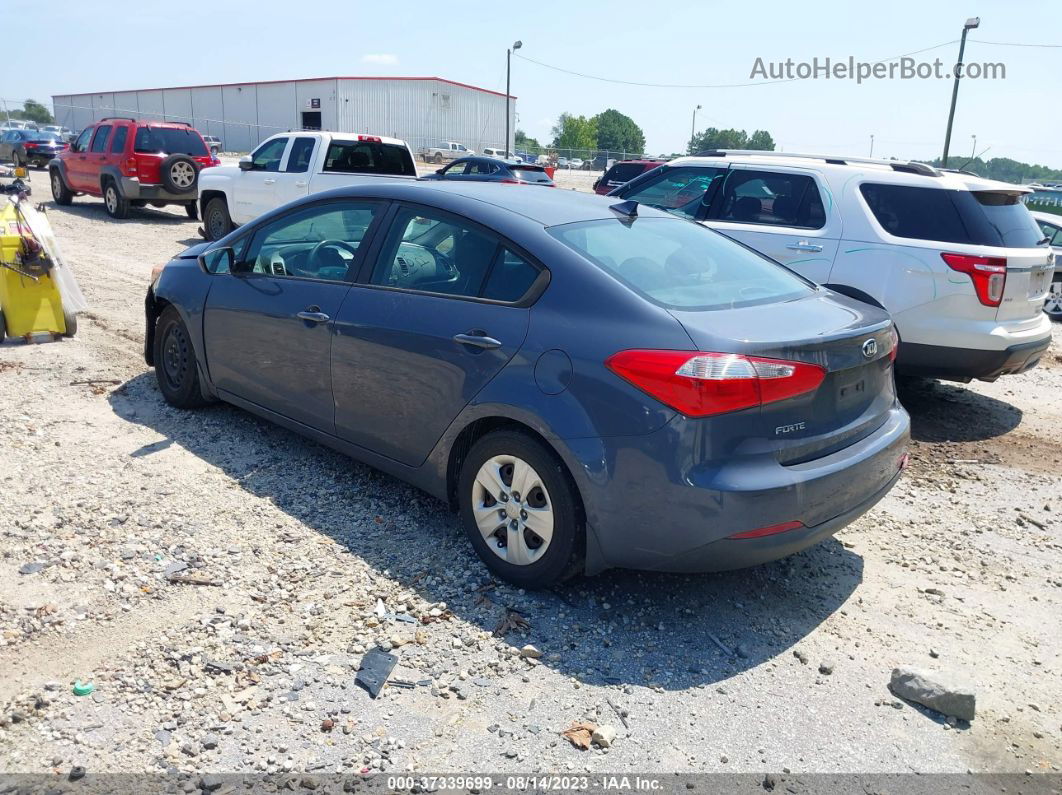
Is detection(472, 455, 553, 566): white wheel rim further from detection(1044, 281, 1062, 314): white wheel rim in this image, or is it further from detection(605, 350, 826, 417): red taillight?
detection(1044, 281, 1062, 314): white wheel rim

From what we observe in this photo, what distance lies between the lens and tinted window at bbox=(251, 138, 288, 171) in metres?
13.8

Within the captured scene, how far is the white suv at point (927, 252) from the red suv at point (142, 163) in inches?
512

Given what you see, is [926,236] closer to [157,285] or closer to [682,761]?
[682,761]

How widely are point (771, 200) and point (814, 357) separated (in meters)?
3.96

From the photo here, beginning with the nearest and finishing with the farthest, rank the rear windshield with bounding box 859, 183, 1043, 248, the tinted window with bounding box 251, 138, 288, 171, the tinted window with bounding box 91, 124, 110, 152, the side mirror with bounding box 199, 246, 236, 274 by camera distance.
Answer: the side mirror with bounding box 199, 246, 236, 274
the rear windshield with bounding box 859, 183, 1043, 248
the tinted window with bounding box 251, 138, 288, 171
the tinted window with bounding box 91, 124, 110, 152

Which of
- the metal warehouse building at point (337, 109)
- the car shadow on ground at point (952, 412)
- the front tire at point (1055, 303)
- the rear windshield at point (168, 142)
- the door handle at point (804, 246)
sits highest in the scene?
the metal warehouse building at point (337, 109)

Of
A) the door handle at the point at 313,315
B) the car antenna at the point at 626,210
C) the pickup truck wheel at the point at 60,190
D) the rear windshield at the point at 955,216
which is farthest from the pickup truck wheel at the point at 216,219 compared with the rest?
the car antenna at the point at 626,210

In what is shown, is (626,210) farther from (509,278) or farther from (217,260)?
(217,260)

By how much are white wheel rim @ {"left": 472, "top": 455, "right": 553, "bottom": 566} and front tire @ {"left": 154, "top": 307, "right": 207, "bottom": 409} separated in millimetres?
2753

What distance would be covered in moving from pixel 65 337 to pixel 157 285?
8.08ft

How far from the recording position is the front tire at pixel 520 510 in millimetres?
3504

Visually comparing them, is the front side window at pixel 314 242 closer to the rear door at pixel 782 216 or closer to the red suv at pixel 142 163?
the rear door at pixel 782 216

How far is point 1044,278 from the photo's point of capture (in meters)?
6.26

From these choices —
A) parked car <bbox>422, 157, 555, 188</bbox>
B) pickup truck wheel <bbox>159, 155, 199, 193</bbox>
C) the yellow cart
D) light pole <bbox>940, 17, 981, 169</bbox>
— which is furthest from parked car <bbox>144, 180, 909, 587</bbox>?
light pole <bbox>940, 17, 981, 169</bbox>
